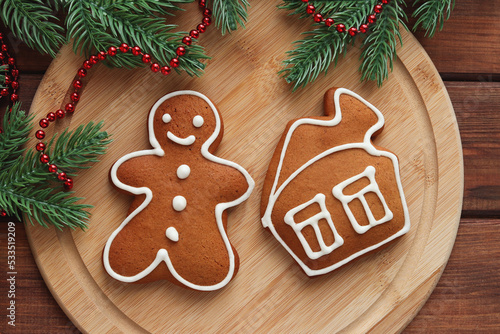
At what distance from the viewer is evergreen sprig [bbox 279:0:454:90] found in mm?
1304

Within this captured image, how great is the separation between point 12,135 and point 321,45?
3.08 feet

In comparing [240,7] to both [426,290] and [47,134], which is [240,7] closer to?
[47,134]

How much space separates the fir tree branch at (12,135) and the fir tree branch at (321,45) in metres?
0.79

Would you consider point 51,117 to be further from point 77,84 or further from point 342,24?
point 342,24

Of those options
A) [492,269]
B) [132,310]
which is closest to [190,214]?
[132,310]

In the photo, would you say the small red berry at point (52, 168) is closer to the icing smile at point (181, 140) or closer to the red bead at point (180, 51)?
the icing smile at point (181, 140)

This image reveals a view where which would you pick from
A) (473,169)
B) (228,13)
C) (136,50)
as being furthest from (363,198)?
(136,50)

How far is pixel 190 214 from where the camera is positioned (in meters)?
1.29

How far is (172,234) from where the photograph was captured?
1.27 meters

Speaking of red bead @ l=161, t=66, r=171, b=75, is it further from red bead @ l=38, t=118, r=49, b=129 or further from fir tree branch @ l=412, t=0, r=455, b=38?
fir tree branch @ l=412, t=0, r=455, b=38

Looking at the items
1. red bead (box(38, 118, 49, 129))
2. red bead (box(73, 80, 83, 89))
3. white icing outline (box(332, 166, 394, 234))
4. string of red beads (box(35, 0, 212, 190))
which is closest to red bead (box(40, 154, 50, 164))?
string of red beads (box(35, 0, 212, 190))

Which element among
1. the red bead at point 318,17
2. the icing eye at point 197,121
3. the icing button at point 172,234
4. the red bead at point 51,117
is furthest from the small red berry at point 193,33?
the icing button at point 172,234

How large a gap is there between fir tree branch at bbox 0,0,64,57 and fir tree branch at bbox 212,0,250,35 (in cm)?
45

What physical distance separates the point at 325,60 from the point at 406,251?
0.65 metres
